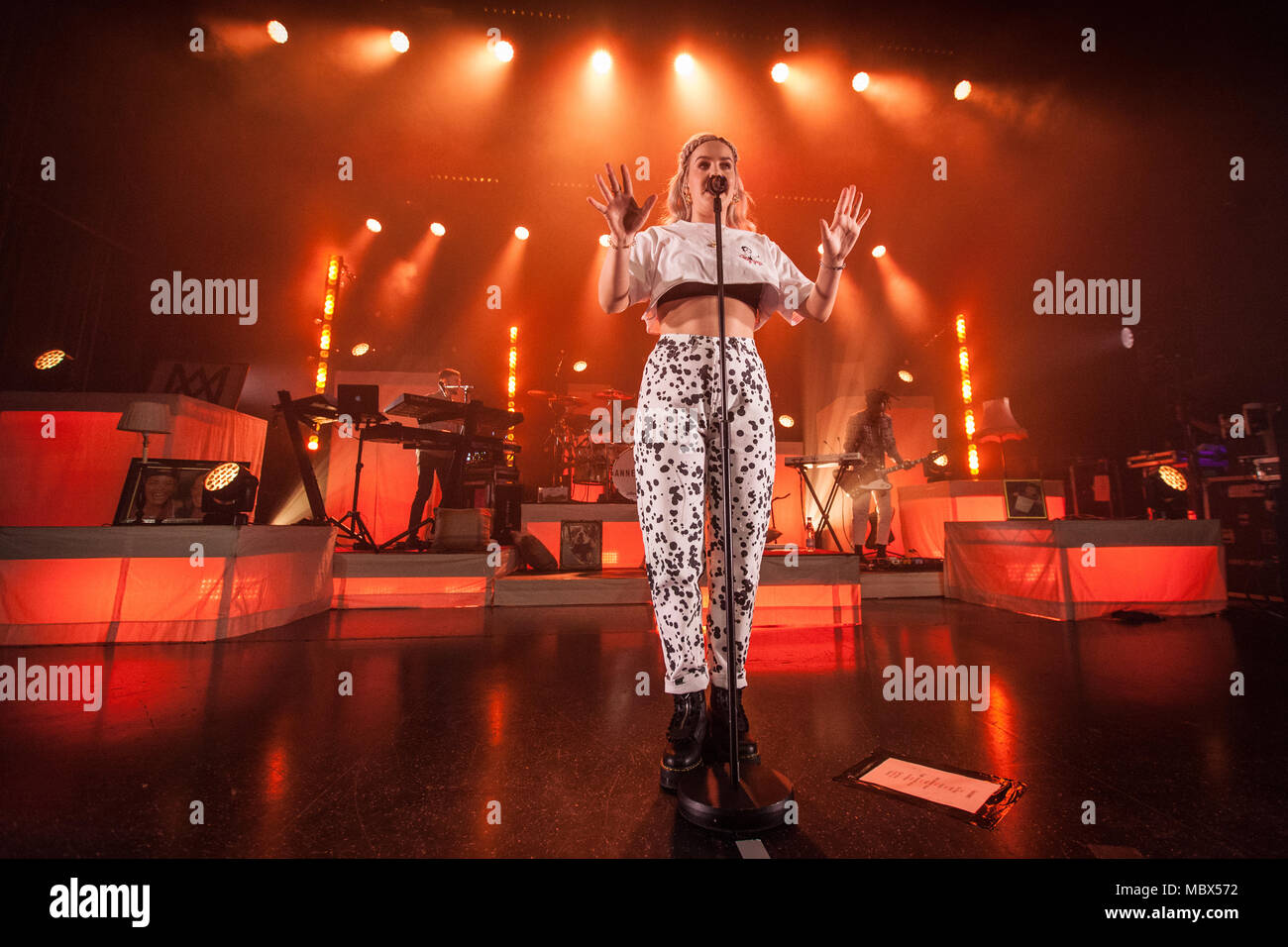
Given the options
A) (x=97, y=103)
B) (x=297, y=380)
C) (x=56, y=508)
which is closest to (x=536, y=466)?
(x=297, y=380)

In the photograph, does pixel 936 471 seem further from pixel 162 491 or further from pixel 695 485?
pixel 162 491

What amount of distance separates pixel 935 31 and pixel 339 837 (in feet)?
20.9

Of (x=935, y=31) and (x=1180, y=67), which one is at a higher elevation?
(x=935, y=31)

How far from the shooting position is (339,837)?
3.09ft

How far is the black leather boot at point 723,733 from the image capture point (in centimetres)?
124

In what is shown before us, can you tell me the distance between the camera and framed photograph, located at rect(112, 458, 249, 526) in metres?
3.18

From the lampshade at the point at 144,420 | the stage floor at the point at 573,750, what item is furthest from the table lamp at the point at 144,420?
the stage floor at the point at 573,750

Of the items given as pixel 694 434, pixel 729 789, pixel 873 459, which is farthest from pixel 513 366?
pixel 729 789

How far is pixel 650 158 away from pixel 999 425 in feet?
18.2

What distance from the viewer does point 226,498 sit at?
3070mm

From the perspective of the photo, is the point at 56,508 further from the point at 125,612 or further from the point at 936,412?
the point at 936,412

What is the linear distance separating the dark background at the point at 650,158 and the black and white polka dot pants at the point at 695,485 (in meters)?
4.59

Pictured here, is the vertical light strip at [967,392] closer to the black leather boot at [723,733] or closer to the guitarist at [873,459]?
the guitarist at [873,459]

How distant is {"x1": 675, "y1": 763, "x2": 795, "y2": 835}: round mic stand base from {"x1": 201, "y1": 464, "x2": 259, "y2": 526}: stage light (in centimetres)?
330
